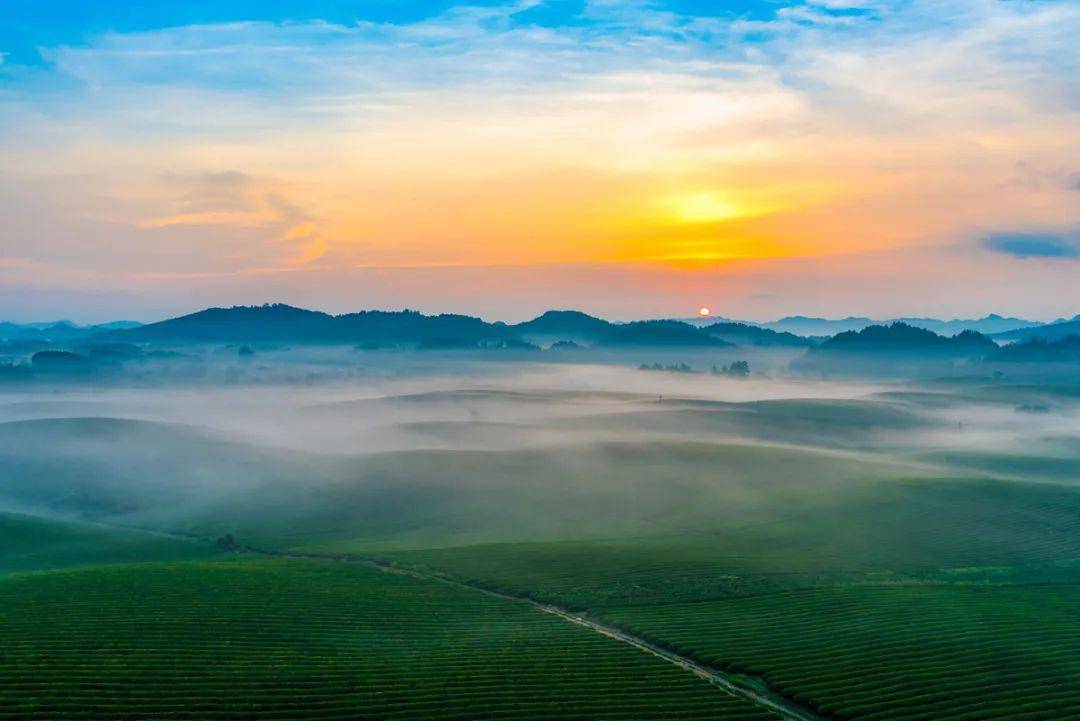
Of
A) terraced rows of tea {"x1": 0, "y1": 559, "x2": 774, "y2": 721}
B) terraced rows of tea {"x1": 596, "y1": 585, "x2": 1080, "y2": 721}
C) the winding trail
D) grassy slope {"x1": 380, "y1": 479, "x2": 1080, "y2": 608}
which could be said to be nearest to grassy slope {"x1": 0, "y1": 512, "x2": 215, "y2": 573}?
terraced rows of tea {"x1": 0, "y1": 559, "x2": 774, "y2": 721}

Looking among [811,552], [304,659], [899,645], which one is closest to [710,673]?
[899,645]

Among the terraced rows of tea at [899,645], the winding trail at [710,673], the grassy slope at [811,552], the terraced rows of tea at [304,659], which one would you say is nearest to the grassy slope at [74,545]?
the terraced rows of tea at [304,659]

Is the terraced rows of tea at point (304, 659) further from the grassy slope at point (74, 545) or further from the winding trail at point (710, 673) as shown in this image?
the grassy slope at point (74, 545)

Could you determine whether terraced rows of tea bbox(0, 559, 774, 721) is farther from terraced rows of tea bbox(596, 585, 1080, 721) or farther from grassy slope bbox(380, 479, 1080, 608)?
grassy slope bbox(380, 479, 1080, 608)

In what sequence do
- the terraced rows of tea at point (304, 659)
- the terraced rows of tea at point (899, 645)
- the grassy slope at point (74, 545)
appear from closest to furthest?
1. the terraced rows of tea at point (304, 659)
2. the terraced rows of tea at point (899, 645)
3. the grassy slope at point (74, 545)

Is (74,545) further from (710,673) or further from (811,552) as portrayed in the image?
(811,552)

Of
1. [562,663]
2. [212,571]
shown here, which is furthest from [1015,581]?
[212,571]
